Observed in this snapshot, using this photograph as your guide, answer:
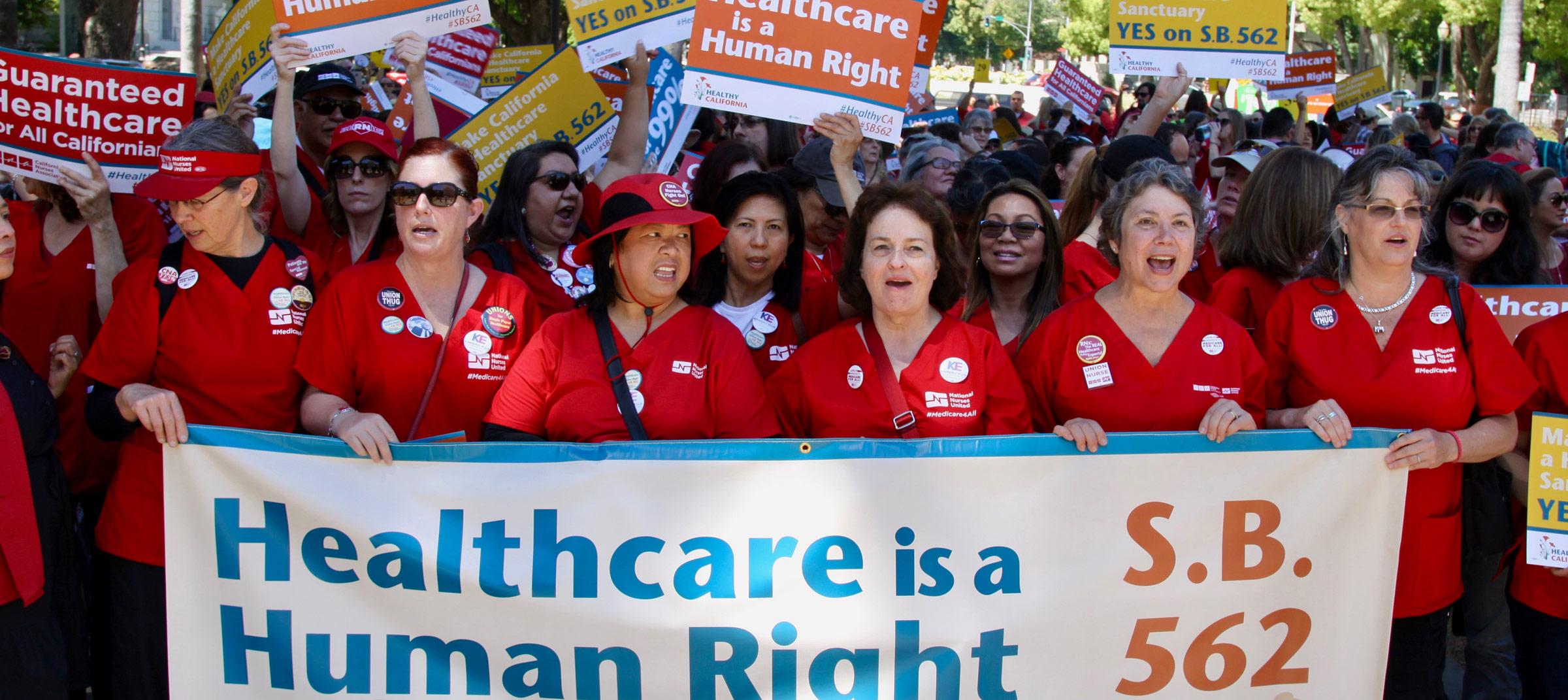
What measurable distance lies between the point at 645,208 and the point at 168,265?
1384mm

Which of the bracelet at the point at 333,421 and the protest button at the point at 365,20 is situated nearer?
the bracelet at the point at 333,421

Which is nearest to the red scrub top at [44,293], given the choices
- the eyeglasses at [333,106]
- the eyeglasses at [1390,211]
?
the eyeglasses at [333,106]

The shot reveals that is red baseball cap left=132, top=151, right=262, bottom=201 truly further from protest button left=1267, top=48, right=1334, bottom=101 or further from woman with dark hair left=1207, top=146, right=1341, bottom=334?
protest button left=1267, top=48, right=1334, bottom=101

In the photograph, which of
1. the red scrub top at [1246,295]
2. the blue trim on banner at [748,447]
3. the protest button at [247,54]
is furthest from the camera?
the protest button at [247,54]

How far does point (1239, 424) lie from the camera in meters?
3.23

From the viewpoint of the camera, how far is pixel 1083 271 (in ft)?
14.7

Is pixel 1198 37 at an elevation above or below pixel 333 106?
above

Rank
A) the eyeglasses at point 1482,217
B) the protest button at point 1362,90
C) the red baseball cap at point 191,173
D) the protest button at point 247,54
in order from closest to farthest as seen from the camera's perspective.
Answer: the red baseball cap at point 191,173, the eyeglasses at point 1482,217, the protest button at point 247,54, the protest button at point 1362,90

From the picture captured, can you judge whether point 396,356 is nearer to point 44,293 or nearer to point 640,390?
point 640,390

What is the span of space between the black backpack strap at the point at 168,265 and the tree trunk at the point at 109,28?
15942 millimetres

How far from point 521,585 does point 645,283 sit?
0.90 metres

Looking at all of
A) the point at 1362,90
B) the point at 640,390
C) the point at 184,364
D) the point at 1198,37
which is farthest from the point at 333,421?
the point at 1362,90

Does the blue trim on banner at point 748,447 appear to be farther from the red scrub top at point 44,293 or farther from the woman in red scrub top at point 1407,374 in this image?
the red scrub top at point 44,293

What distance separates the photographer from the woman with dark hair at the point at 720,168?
4965mm
